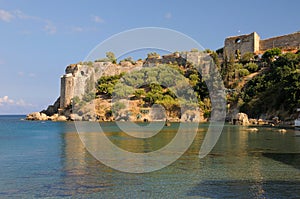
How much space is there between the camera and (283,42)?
70.2 meters

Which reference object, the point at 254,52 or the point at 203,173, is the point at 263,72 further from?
the point at 203,173

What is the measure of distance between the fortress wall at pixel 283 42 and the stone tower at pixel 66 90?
136 feet

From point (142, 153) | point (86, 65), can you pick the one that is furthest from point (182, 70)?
point (142, 153)

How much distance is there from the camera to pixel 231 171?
A: 12883 mm

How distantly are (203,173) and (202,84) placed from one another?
180ft

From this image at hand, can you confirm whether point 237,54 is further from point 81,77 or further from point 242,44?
point 81,77

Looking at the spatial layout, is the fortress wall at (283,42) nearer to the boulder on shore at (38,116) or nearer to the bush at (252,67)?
the bush at (252,67)

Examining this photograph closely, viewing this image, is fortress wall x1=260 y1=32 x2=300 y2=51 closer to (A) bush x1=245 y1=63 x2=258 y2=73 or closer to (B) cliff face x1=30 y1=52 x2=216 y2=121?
(A) bush x1=245 y1=63 x2=258 y2=73

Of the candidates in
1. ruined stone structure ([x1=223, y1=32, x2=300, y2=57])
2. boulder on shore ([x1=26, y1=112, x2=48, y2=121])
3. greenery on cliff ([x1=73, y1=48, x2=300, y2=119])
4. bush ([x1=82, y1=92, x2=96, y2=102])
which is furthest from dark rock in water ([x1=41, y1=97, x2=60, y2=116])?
ruined stone structure ([x1=223, y1=32, x2=300, y2=57])

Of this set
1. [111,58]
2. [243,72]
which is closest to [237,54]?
[243,72]

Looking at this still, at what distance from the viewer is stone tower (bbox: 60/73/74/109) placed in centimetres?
6950

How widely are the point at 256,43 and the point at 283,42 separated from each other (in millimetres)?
5471

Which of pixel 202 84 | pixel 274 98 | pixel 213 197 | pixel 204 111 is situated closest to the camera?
pixel 213 197

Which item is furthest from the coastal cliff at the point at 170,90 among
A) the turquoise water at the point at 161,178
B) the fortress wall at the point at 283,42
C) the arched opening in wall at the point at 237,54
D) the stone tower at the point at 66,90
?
the turquoise water at the point at 161,178
